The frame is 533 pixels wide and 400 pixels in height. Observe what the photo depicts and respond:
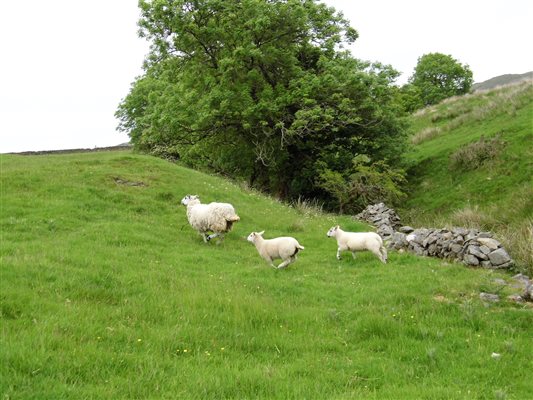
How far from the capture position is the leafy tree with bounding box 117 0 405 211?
2800 cm

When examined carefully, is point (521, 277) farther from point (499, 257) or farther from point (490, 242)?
point (490, 242)

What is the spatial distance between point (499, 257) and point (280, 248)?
6245 millimetres

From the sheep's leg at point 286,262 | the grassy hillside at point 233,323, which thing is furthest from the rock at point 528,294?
the sheep's leg at point 286,262

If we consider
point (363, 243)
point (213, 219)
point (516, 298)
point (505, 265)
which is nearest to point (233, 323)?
point (516, 298)

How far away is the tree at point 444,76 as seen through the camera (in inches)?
3253

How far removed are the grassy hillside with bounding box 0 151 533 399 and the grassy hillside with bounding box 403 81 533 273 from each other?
577 centimetres

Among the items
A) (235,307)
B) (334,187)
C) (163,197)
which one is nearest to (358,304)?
(235,307)

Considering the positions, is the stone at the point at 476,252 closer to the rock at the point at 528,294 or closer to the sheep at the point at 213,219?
the rock at the point at 528,294

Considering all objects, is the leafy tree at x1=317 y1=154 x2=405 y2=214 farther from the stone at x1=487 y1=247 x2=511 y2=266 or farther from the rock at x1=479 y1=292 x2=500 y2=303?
the rock at x1=479 y1=292 x2=500 y2=303

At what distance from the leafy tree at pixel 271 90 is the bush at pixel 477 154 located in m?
3.69

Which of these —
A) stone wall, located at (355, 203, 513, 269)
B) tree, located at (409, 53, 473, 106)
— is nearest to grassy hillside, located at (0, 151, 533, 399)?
stone wall, located at (355, 203, 513, 269)

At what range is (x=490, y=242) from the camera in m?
14.0

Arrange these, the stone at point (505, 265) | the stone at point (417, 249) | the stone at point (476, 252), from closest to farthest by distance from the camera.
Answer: the stone at point (505, 265) → the stone at point (476, 252) → the stone at point (417, 249)

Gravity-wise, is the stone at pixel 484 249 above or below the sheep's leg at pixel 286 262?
below
